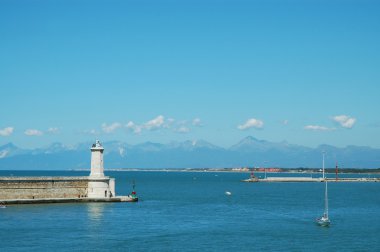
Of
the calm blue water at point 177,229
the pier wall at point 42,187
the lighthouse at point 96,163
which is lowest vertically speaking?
the calm blue water at point 177,229

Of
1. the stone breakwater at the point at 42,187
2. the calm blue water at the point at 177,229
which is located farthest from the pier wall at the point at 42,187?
the calm blue water at the point at 177,229

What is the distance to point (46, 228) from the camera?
4934cm

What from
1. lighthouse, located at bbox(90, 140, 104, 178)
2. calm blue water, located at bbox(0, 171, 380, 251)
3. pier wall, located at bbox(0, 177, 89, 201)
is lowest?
calm blue water, located at bbox(0, 171, 380, 251)

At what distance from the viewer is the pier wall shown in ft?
217

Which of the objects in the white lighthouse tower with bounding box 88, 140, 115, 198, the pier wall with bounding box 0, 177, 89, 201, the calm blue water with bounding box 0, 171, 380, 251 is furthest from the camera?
the white lighthouse tower with bounding box 88, 140, 115, 198

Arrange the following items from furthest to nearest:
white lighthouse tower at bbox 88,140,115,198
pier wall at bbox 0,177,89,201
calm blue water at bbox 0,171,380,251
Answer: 1. white lighthouse tower at bbox 88,140,115,198
2. pier wall at bbox 0,177,89,201
3. calm blue water at bbox 0,171,380,251

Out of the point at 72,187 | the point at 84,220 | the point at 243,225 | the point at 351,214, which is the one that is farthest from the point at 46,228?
the point at 351,214

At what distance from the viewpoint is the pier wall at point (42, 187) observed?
66000 millimetres

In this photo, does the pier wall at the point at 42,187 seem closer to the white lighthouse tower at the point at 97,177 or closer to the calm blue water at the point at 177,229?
the white lighthouse tower at the point at 97,177

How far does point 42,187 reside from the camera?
6812cm

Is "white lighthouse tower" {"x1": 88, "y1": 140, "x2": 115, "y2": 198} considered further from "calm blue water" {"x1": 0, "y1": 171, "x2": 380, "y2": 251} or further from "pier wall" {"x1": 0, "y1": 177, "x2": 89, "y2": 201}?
"calm blue water" {"x1": 0, "y1": 171, "x2": 380, "y2": 251}

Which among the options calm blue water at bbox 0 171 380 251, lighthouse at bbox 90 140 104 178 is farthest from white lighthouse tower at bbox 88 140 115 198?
calm blue water at bbox 0 171 380 251

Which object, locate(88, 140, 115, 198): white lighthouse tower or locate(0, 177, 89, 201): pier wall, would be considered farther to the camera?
A: locate(88, 140, 115, 198): white lighthouse tower

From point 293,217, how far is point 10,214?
87.0 ft
